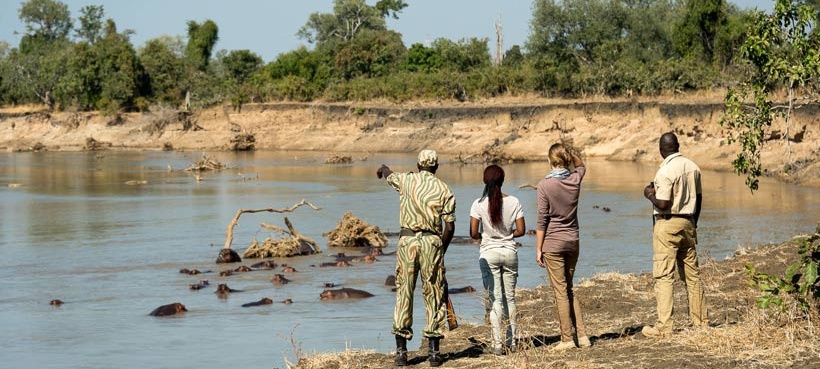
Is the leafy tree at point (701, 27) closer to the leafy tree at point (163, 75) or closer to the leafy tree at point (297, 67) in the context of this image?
the leafy tree at point (297, 67)

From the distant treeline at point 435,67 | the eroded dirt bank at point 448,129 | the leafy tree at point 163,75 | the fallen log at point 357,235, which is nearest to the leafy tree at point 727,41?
the distant treeline at point 435,67

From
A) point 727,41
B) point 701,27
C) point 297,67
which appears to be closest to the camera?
point 727,41

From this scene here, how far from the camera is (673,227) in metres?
9.57

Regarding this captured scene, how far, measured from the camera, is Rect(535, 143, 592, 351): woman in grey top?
9336 millimetres

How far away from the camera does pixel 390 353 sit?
10.6 m

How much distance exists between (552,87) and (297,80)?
1919 centimetres

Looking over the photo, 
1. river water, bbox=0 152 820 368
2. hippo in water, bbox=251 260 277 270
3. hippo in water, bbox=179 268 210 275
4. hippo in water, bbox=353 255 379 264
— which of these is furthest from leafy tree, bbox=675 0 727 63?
hippo in water, bbox=179 268 210 275

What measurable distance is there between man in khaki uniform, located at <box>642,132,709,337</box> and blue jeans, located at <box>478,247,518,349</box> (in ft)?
3.76

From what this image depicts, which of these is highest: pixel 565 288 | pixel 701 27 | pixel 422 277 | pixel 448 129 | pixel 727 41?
pixel 701 27

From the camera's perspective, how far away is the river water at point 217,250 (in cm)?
1284

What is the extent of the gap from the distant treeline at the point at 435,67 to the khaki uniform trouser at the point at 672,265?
4202 cm

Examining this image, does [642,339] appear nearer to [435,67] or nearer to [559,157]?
[559,157]

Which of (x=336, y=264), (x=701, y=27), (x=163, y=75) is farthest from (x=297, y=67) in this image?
(x=336, y=264)

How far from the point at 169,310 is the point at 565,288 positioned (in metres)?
6.70
